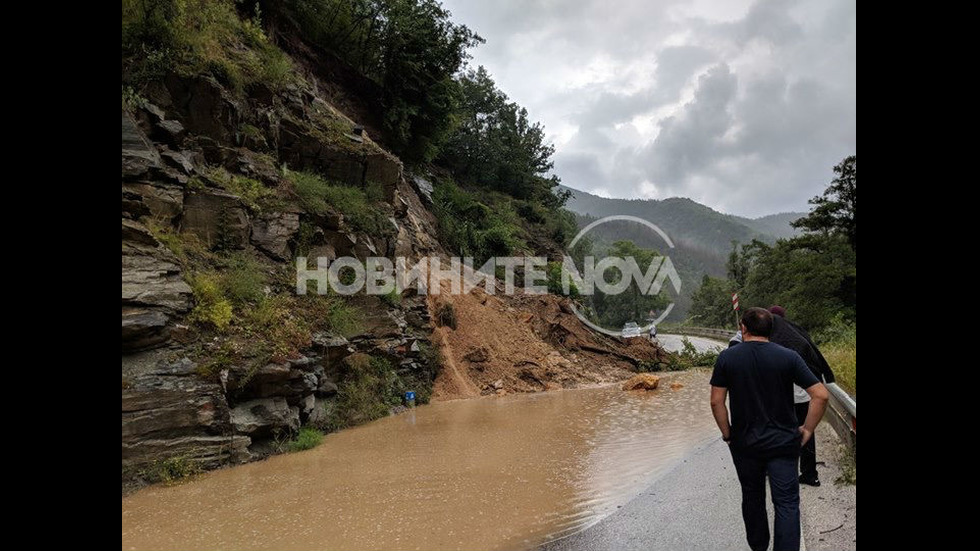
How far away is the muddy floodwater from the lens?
491cm

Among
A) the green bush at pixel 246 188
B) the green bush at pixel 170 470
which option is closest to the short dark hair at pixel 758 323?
the green bush at pixel 170 470

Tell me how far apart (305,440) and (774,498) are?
7.92 metres

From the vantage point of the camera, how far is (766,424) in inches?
137

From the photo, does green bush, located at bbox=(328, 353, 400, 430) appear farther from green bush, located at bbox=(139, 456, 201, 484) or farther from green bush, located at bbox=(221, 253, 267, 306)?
green bush, located at bbox=(139, 456, 201, 484)

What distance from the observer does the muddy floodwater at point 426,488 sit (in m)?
4.91

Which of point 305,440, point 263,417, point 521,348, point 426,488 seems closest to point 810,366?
point 426,488

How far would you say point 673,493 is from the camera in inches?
219

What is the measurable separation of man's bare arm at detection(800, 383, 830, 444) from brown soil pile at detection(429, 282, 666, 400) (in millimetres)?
12249

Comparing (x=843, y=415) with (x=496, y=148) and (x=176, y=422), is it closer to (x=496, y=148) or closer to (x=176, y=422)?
(x=176, y=422)

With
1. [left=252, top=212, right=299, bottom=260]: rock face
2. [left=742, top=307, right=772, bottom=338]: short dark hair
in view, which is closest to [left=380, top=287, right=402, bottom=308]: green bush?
[left=252, top=212, right=299, bottom=260]: rock face
